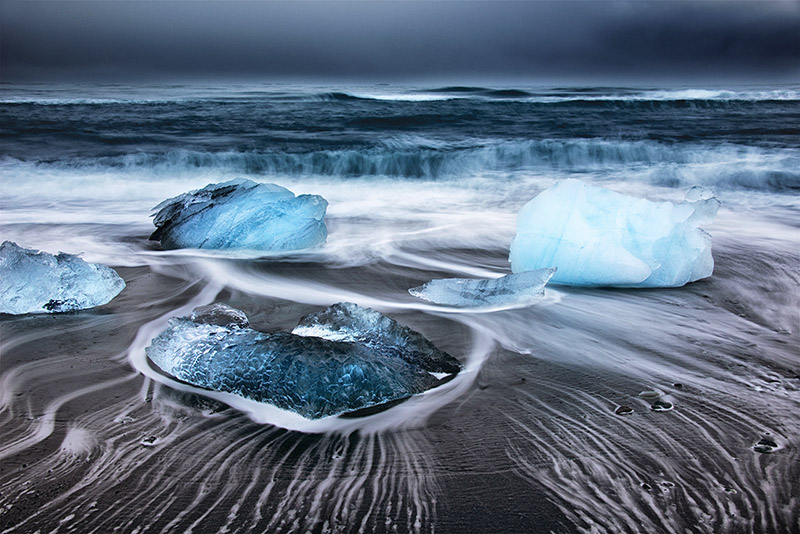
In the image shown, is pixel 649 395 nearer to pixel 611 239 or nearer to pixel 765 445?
pixel 765 445

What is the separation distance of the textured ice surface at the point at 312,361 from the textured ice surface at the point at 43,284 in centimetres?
87

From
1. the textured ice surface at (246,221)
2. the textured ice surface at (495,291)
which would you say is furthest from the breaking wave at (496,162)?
the textured ice surface at (495,291)

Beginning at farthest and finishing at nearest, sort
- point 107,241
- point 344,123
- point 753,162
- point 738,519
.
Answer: point 344,123
point 753,162
point 107,241
point 738,519

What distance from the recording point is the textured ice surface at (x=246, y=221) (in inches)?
177

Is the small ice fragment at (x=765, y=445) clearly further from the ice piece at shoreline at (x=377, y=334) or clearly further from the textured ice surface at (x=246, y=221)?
the textured ice surface at (x=246, y=221)

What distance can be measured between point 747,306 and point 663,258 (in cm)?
51

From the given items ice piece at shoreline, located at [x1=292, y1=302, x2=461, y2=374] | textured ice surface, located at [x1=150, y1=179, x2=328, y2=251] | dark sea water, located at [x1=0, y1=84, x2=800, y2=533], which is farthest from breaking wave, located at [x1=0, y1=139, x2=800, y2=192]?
ice piece at shoreline, located at [x1=292, y1=302, x2=461, y2=374]

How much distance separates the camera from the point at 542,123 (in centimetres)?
1388

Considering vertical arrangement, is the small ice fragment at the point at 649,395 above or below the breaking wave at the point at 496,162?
above

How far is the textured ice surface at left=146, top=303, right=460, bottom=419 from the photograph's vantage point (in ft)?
6.83

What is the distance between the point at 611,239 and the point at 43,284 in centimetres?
304

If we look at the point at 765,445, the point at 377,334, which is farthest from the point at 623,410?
the point at 377,334

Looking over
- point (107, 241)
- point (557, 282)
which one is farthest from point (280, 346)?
point (107, 241)

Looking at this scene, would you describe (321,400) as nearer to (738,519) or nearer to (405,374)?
(405,374)
